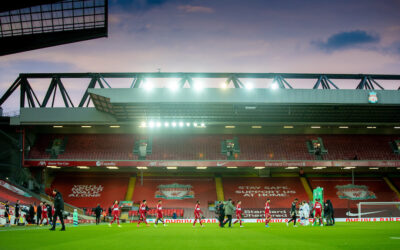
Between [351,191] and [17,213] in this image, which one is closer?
[17,213]

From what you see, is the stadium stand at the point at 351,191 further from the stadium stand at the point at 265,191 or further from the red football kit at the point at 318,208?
the red football kit at the point at 318,208

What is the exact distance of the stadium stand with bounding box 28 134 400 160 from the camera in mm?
50406

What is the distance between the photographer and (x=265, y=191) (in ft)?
164

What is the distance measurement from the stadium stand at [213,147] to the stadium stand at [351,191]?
366cm

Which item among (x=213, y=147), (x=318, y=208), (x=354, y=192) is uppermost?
(x=213, y=147)

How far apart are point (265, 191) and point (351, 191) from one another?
11148 mm

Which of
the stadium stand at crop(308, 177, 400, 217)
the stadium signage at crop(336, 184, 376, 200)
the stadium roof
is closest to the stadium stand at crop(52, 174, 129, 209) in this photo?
the stadium roof

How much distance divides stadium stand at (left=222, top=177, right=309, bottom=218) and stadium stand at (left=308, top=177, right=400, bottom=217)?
9.55ft

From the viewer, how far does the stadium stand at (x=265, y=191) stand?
4775 centimetres

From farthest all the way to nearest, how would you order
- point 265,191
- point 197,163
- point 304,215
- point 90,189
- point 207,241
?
point 90,189, point 265,191, point 197,163, point 304,215, point 207,241

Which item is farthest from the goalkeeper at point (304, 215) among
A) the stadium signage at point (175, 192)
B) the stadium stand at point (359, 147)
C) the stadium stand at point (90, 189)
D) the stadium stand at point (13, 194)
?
the stadium stand at point (13, 194)

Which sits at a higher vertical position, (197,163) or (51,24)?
(51,24)

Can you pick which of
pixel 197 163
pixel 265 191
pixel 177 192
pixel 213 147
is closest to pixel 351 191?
pixel 265 191

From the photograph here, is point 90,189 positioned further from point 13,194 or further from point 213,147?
point 213,147
